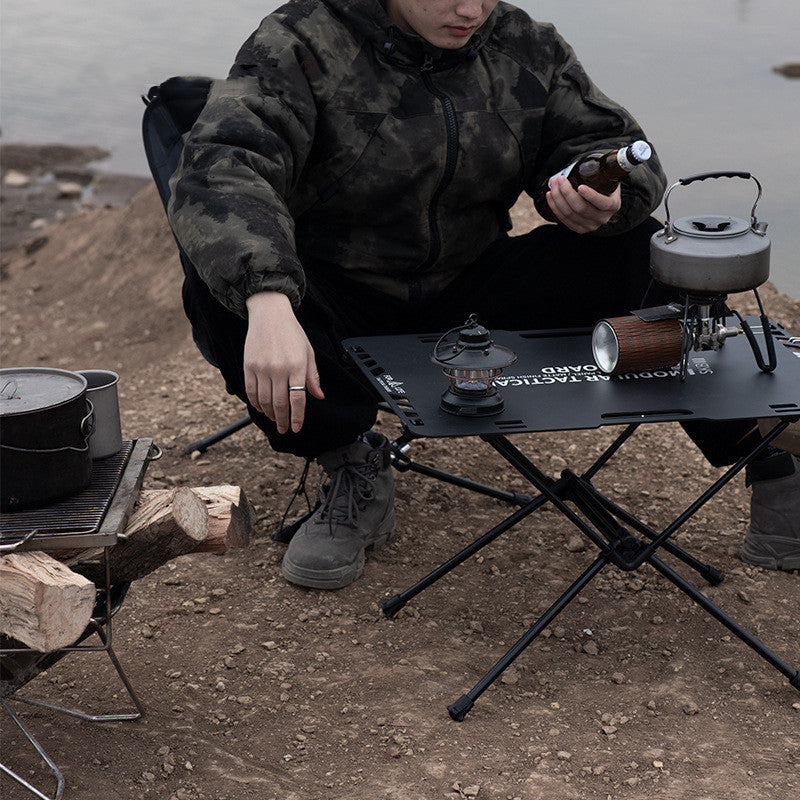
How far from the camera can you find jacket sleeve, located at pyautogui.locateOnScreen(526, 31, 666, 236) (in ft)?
9.75

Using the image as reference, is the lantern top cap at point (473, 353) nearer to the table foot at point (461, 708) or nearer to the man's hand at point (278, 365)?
the man's hand at point (278, 365)

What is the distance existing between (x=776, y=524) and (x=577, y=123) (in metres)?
1.26

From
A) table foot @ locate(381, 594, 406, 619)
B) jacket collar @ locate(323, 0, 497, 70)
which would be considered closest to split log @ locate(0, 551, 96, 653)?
table foot @ locate(381, 594, 406, 619)

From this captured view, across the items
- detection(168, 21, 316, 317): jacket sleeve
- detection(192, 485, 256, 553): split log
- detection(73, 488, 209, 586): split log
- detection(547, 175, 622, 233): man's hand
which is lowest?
detection(192, 485, 256, 553): split log

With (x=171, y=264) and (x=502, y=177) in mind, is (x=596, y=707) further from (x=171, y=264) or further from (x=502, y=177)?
(x=171, y=264)

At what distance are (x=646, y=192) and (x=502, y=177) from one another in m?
0.41

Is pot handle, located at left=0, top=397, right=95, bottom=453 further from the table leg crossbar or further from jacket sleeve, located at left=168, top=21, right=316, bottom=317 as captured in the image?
the table leg crossbar

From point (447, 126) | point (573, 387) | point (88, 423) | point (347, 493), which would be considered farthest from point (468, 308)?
point (88, 423)

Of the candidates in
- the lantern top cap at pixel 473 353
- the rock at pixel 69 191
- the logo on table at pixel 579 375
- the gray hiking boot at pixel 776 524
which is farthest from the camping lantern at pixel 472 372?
the rock at pixel 69 191

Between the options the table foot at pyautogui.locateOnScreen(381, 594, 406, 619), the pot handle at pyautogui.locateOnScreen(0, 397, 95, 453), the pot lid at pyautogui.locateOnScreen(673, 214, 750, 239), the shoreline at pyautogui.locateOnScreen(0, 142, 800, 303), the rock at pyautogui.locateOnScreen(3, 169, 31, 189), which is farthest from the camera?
the rock at pyautogui.locateOnScreen(3, 169, 31, 189)

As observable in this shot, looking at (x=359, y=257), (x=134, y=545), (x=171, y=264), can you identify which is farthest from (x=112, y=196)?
(x=134, y=545)

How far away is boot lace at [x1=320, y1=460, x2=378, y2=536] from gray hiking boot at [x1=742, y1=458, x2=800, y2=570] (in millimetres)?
1091

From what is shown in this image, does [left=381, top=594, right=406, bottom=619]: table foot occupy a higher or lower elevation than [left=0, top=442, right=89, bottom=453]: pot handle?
lower

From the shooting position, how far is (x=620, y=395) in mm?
2393
